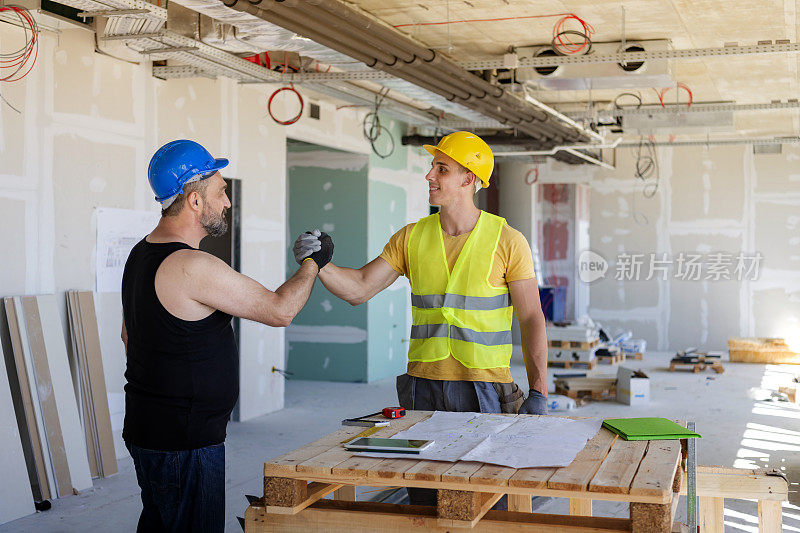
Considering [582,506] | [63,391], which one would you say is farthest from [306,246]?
[63,391]

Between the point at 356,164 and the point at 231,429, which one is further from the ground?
the point at 356,164

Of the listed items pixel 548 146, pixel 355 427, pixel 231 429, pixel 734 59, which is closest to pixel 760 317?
pixel 548 146

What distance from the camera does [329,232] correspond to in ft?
32.4

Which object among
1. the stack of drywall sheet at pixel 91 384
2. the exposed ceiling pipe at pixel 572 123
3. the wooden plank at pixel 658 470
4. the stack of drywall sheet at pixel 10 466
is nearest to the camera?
the wooden plank at pixel 658 470

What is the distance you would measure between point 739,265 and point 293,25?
35.9 ft

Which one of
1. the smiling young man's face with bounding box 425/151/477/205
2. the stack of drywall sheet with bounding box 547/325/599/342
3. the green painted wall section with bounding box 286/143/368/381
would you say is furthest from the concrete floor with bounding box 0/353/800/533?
the smiling young man's face with bounding box 425/151/477/205

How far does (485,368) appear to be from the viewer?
3.16m

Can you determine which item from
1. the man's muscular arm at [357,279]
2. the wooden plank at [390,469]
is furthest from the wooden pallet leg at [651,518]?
the man's muscular arm at [357,279]

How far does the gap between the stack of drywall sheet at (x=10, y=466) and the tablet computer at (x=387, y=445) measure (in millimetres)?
3185

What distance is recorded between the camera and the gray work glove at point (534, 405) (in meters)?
3.15

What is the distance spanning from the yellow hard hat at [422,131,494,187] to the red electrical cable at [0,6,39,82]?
9.92ft

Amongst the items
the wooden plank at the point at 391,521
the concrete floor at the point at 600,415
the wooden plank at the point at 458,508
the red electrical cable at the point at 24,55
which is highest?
the red electrical cable at the point at 24,55

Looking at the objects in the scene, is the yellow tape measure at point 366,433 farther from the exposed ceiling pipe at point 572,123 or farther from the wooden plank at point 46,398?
the exposed ceiling pipe at point 572,123

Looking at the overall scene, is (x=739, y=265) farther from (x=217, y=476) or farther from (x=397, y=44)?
(x=217, y=476)
